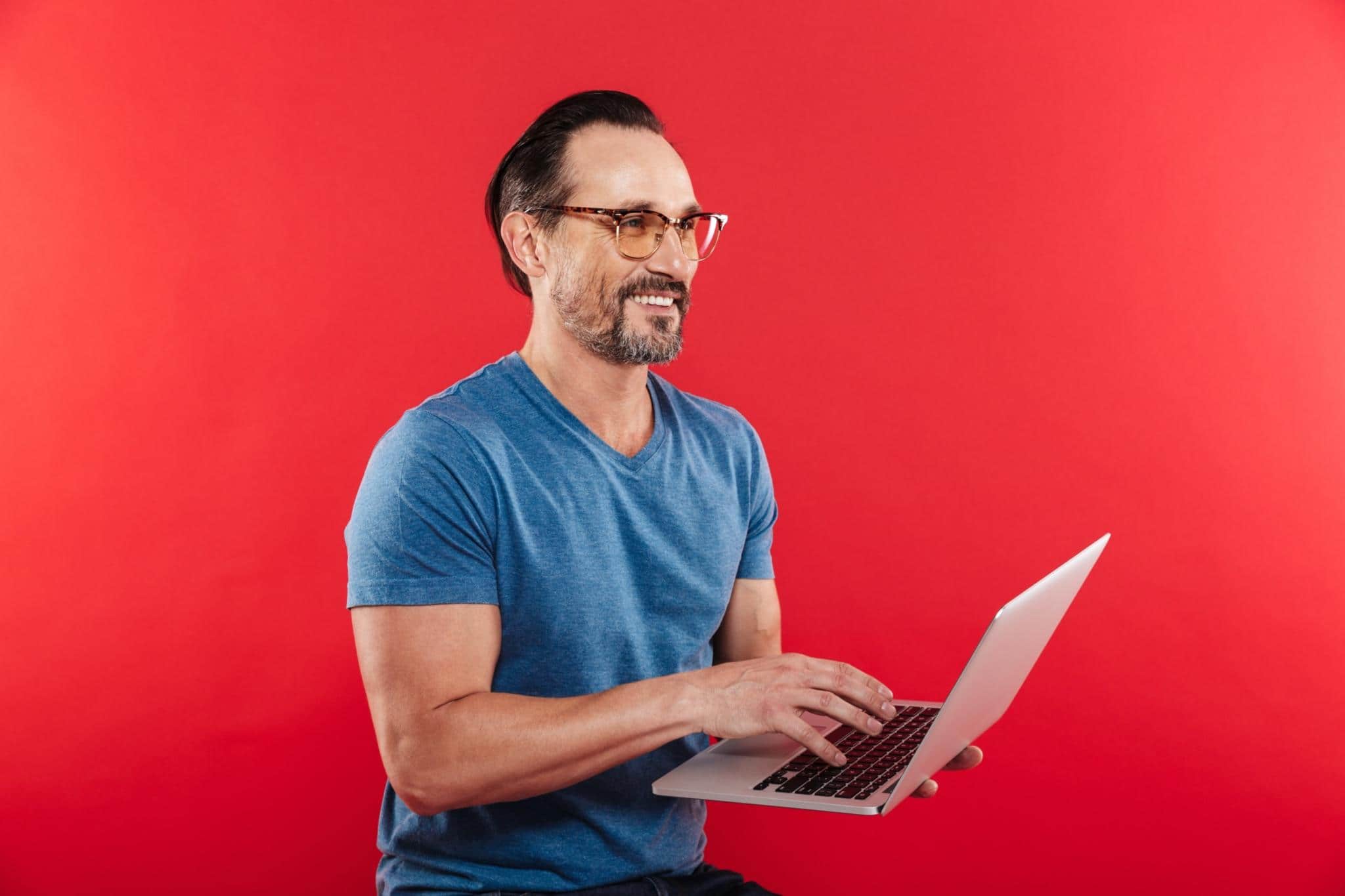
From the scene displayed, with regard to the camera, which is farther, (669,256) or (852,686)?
(669,256)

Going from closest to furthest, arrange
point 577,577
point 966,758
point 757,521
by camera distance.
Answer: point 577,577 < point 966,758 < point 757,521

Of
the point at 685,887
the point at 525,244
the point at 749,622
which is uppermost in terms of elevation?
the point at 525,244

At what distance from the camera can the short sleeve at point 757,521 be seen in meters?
1.83

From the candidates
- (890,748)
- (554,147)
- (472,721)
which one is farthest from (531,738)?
(554,147)

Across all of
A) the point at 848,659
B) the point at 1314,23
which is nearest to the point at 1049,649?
the point at 848,659

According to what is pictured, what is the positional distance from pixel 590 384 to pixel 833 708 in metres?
0.59

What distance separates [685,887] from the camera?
1.57 m

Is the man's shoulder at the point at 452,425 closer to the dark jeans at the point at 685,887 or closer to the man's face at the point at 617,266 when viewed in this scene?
the man's face at the point at 617,266

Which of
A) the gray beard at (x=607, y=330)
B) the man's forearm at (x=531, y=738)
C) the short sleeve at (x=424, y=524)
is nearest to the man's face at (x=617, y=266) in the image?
the gray beard at (x=607, y=330)

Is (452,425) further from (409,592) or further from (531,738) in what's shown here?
(531,738)

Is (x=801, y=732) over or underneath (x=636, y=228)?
underneath

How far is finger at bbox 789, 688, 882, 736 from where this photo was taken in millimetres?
1279

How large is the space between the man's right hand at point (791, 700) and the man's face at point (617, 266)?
0.51 metres

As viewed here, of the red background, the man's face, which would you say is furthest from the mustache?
the red background
